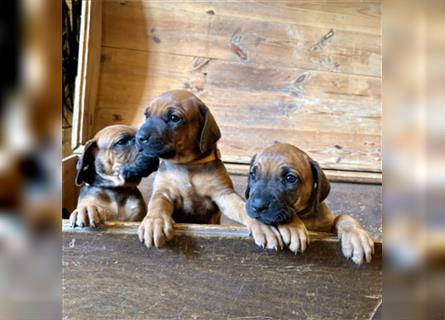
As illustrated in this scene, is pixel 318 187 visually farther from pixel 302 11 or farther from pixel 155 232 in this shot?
pixel 302 11

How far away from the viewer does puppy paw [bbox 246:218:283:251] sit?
3.17ft

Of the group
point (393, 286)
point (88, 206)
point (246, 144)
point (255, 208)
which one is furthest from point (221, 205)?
point (393, 286)

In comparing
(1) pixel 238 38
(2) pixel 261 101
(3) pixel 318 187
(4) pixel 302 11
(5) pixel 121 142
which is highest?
(4) pixel 302 11

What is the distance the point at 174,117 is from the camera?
1.22 m

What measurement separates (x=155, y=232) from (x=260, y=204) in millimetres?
266

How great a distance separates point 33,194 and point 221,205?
3.48 feet

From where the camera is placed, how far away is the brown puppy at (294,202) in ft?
3.27

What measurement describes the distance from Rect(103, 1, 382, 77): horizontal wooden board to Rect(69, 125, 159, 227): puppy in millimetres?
810

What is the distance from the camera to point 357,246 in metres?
1.00

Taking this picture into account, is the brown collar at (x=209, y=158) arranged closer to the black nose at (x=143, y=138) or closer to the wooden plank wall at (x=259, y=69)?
the black nose at (x=143, y=138)

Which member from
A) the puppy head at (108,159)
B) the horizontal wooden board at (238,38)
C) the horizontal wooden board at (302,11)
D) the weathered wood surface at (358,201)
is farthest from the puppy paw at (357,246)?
the horizontal wooden board at (302,11)

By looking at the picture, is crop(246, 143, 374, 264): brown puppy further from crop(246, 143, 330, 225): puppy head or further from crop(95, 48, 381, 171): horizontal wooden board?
crop(95, 48, 381, 171): horizontal wooden board

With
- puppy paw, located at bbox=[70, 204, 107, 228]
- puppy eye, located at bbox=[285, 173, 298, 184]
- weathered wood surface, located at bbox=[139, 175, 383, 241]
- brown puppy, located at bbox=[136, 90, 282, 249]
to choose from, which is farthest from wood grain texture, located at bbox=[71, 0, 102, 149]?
weathered wood surface, located at bbox=[139, 175, 383, 241]

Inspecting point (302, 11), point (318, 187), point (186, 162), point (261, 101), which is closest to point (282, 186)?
point (318, 187)
